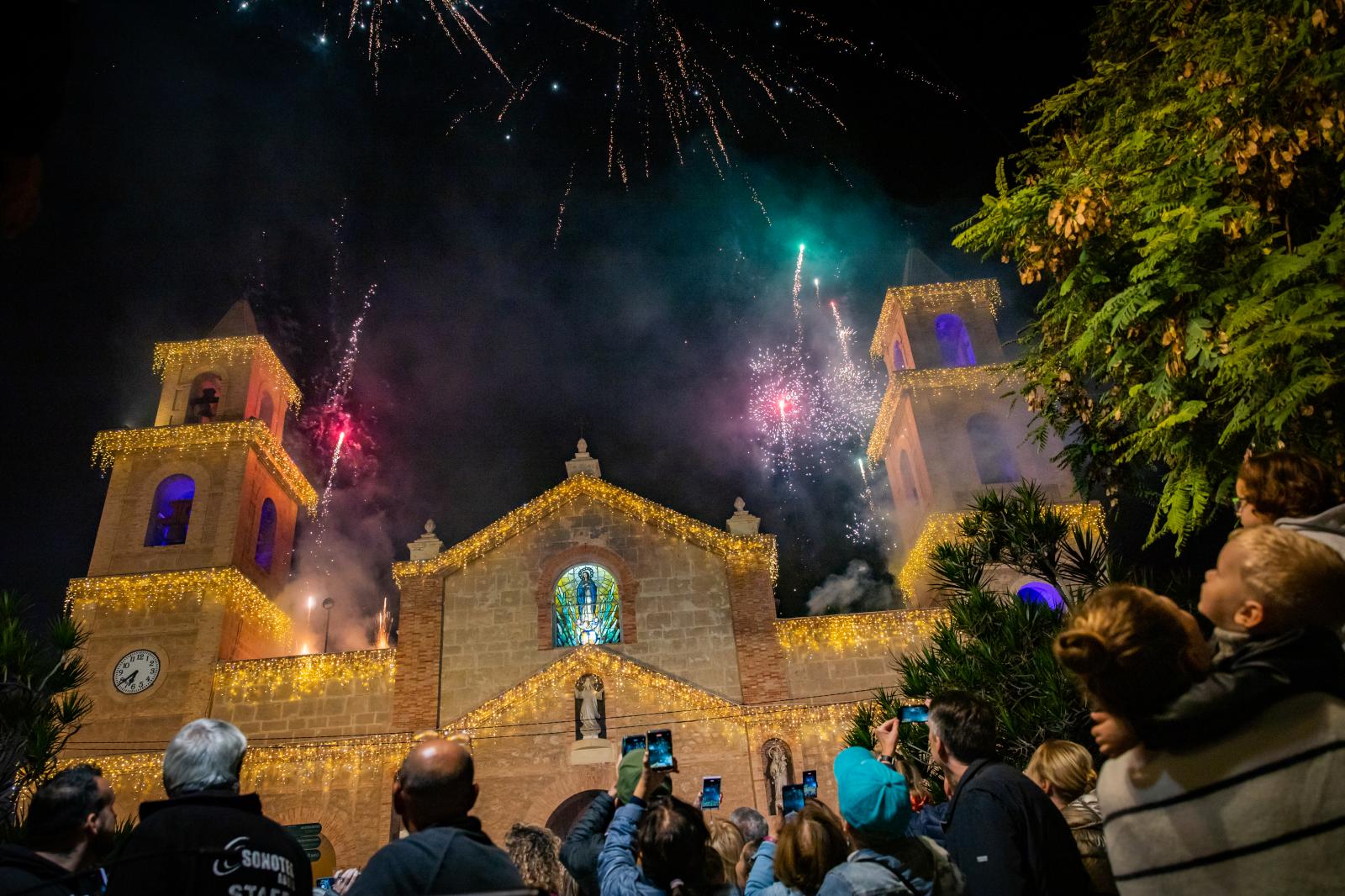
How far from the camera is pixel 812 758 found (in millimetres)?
17250

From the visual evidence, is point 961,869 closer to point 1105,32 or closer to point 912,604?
point 1105,32

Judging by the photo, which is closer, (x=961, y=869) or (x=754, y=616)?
(x=961, y=869)

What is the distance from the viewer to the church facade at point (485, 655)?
1730 cm

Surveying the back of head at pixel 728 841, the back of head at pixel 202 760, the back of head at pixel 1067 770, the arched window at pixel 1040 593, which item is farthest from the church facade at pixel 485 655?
the back of head at pixel 202 760

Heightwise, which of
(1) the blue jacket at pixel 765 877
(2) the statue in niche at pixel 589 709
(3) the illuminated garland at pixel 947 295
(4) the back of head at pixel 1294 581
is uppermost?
(3) the illuminated garland at pixel 947 295

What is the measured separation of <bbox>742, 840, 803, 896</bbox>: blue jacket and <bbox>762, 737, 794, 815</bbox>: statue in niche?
12906 millimetres

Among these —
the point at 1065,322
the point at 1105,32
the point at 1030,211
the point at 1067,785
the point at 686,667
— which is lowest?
the point at 1067,785

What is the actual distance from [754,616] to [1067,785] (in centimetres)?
1480

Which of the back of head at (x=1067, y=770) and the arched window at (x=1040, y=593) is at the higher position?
the arched window at (x=1040, y=593)

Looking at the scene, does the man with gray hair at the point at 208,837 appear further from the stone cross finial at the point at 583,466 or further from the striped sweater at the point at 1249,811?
the stone cross finial at the point at 583,466

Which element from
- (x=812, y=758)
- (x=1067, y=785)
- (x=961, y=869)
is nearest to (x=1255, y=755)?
(x=961, y=869)

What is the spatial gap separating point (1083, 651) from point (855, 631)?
57.4 ft

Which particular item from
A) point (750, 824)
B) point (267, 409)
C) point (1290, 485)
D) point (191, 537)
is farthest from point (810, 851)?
point (267, 409)

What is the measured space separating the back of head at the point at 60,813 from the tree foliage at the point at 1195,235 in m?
7.98
